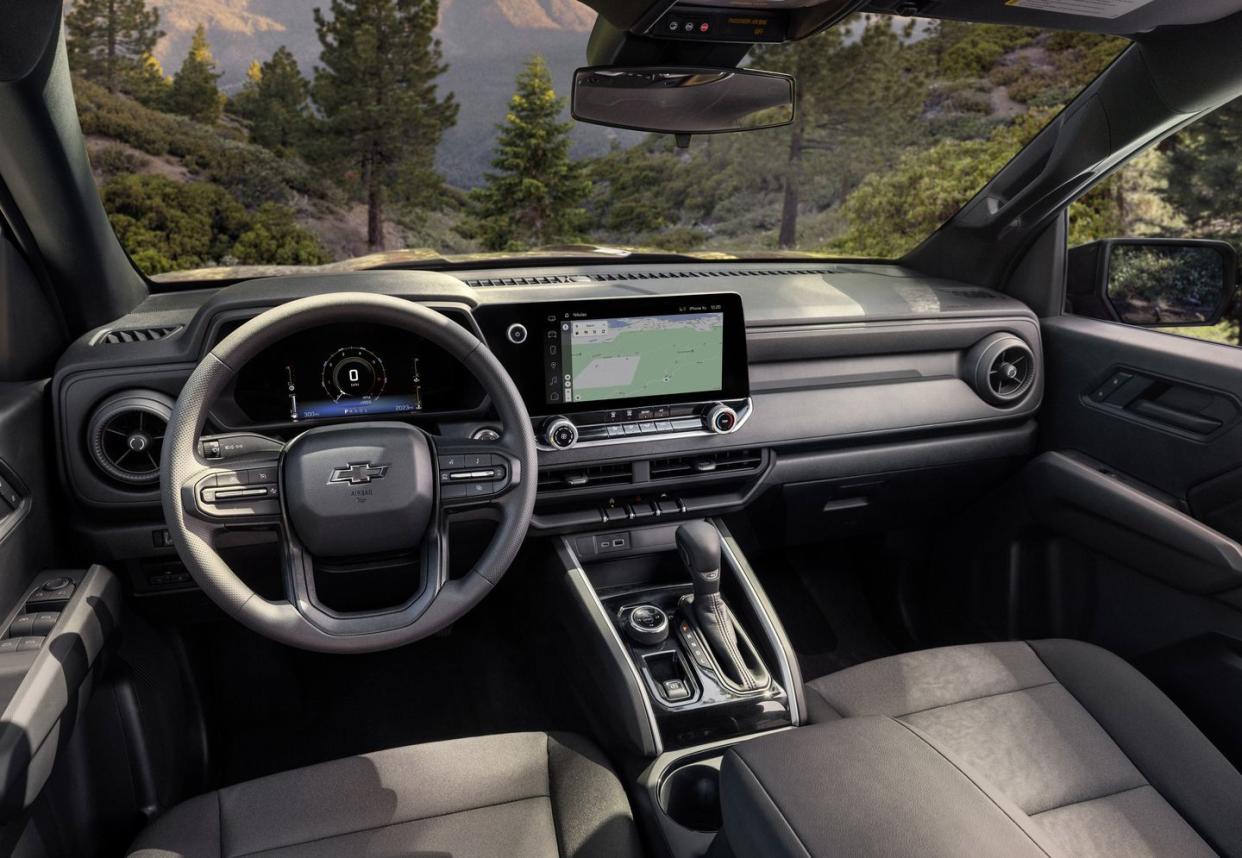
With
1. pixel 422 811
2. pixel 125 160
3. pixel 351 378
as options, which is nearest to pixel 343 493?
pixel 351 378

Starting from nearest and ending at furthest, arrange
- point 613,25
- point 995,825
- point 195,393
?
1. point 995,825
2. point 195,393
3. point 613,25

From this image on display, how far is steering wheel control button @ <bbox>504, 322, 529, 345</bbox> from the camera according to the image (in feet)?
7.21

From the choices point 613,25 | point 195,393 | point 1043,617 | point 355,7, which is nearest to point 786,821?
point 195,393

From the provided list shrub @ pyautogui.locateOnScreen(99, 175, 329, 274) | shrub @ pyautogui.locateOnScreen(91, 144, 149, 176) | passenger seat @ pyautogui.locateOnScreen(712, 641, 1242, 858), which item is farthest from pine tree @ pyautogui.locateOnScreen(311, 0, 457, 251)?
passenger seat @ pyautogui.locateOnScreen(712, 641, 1242, 858)

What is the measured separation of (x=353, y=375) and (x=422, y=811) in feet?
3.16

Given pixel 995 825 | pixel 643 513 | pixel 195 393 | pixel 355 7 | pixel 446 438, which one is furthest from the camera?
pixel 355 7

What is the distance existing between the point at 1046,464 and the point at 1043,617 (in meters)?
0.49

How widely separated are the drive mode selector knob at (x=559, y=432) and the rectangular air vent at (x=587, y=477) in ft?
0.32

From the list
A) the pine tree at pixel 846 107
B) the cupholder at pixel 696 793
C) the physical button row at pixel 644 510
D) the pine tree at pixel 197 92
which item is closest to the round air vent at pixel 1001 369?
the physical button row at pixel 644 510

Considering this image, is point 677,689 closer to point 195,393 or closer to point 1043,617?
point 195,393

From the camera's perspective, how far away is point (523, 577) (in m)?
2.70

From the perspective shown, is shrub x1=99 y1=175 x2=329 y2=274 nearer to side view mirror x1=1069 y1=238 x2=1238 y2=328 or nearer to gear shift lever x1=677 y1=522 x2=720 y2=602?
gear shift lever x1=677 y1=522 x2=720 y2=602

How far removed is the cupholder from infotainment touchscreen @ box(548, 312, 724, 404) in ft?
3.07

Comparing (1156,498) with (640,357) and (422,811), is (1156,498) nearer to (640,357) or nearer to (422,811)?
(640,357)
